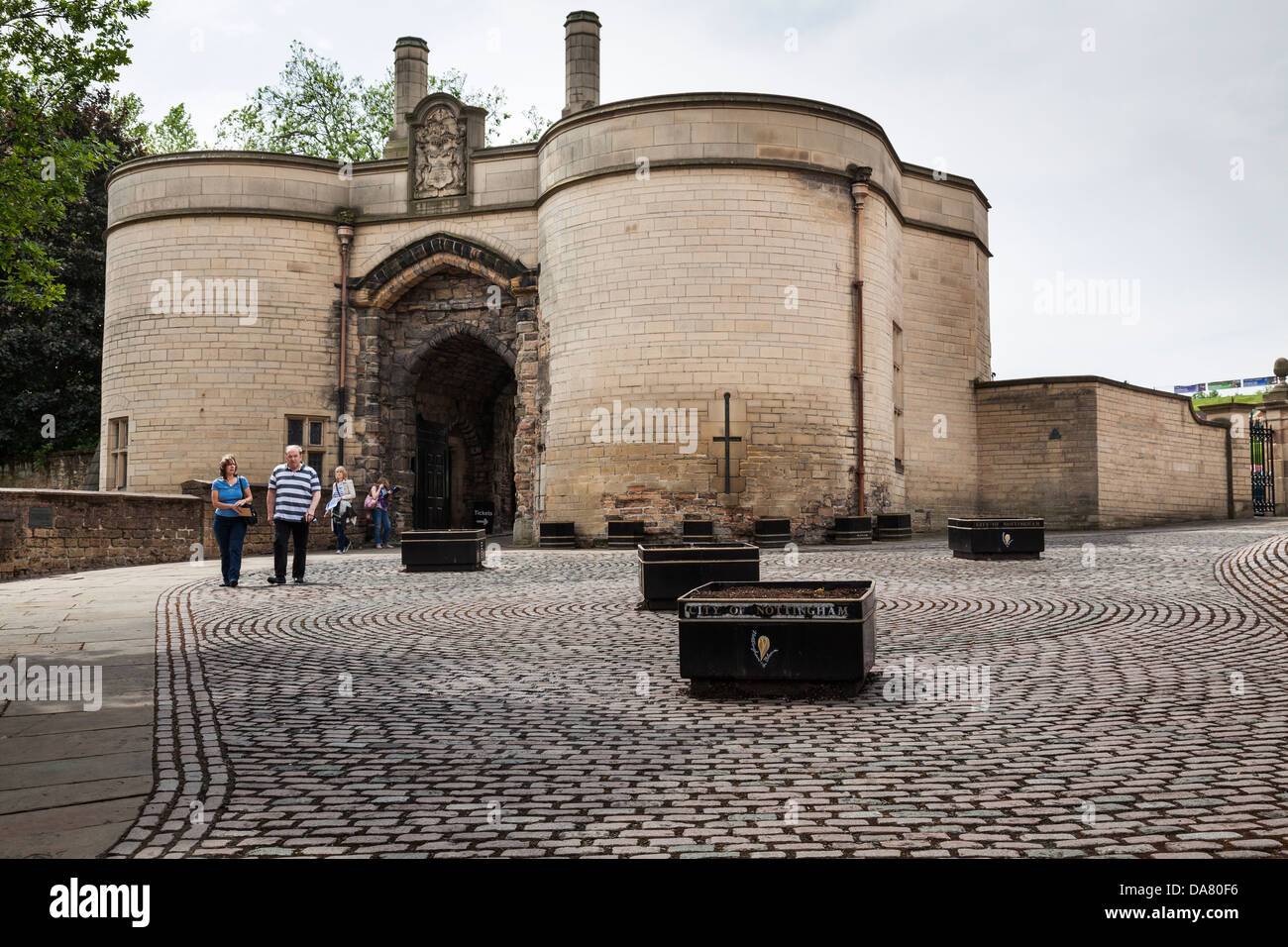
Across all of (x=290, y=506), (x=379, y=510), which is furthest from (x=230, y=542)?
(x=379, y=510)

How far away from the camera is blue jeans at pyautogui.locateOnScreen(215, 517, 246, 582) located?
12094mm

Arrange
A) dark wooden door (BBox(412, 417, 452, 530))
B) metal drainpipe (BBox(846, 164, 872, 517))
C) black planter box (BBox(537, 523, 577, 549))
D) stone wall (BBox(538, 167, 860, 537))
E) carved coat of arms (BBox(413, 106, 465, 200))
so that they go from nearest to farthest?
stone wall (BBox(538, 167, 860, 537))
black planter box (BBox(537, 523, 577, 549))
metal drainpipe (BBox(846, 164, 872, 517))
carved coat of arms (BBox(413, 106, 465, 200))
dark wooden door (BBox(412, 417, 452, 530))

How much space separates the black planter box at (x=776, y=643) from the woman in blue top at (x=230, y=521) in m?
8.07

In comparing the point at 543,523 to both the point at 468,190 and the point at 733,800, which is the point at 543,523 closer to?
the point at 468,190

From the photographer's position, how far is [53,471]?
3036 centimetres

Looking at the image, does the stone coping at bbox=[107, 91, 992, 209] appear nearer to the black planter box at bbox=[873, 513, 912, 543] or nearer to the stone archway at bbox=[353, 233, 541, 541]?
the stone archway at bbox=[353, 233, 541, 541]

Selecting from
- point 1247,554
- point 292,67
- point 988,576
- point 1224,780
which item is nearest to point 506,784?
point 1224,780

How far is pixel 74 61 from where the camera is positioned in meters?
17.6

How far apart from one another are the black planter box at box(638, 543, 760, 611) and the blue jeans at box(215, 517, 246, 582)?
5.45m

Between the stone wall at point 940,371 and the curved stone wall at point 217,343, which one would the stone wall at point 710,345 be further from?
the curved stone wall at point 217,343

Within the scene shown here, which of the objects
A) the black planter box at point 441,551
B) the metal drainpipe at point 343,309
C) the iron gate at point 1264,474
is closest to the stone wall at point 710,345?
the black planter box at point 441,551

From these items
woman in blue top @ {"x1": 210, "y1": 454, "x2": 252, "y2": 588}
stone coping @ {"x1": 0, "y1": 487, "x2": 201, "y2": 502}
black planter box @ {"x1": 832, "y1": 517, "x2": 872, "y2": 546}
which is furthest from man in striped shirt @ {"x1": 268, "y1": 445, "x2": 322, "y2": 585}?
black planter box @ {"x1": 832, "y1": 517, "x2": 872, "y2": 546}

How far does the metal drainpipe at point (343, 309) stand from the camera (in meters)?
22.7

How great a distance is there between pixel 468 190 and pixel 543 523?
8.25m
